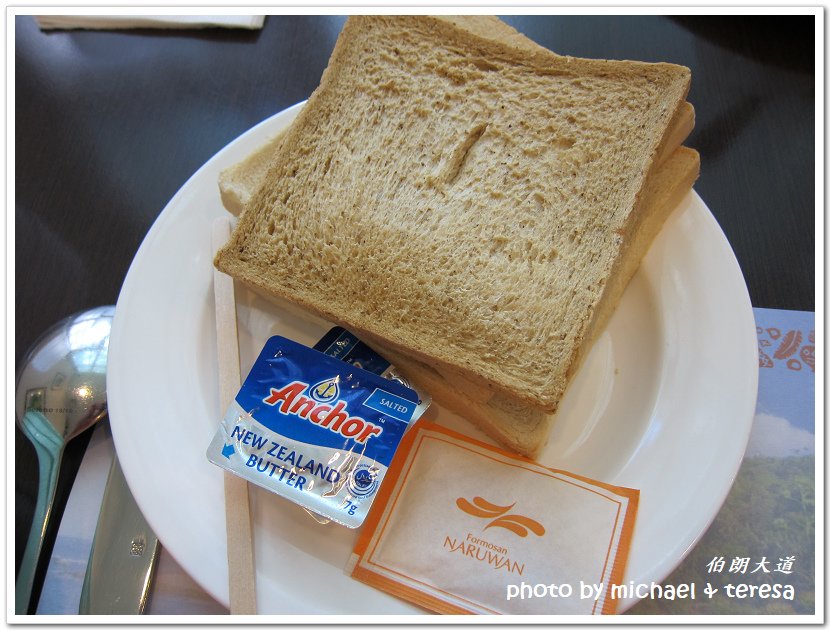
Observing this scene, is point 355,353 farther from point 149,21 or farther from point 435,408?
point 149,21

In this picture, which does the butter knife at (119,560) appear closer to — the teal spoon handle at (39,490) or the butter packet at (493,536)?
the teal spoon handle at (39,490)

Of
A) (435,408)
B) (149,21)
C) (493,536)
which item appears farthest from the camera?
(149,21)

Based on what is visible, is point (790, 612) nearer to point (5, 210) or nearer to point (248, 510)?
point (248, 510)

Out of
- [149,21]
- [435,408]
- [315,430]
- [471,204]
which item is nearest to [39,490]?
[315,430]

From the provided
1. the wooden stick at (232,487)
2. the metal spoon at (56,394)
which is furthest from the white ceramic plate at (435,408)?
the metal spoon at (56,394)

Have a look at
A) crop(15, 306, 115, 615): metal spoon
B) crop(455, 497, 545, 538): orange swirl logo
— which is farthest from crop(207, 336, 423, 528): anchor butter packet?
crop(15, 306, 115, 615): metal spoon
